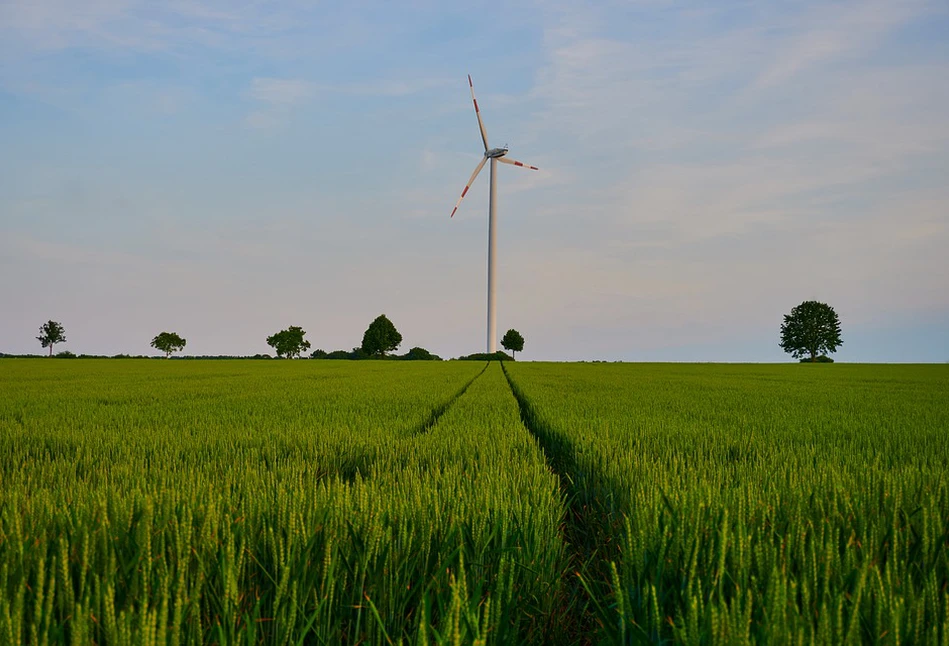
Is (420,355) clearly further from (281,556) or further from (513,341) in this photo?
(281,556)

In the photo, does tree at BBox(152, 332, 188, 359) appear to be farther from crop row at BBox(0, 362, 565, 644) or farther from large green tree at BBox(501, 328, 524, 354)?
crop row at BBox(0, 362, 565, 644)

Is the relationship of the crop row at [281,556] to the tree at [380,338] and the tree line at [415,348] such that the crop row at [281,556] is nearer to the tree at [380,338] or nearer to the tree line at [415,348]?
the tree line at [415,348]

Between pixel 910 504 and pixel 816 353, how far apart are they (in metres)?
100.0

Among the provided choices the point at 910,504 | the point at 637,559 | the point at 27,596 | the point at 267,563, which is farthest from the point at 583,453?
the point at 27,596

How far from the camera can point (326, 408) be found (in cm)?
963

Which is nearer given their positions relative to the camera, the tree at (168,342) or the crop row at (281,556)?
the crop row at (281,556)

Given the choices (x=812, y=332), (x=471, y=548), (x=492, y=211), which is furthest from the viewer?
(x=812, y=332)

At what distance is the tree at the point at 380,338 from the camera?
100938mm

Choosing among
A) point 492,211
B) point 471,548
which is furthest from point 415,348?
point 471,548

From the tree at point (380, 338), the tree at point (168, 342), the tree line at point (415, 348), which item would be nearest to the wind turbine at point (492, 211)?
the tree line at point (415, 348)

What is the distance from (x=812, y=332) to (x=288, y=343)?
86681 millimetres

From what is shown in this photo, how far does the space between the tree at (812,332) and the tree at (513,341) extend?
4300cm

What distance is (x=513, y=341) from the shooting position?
364ft

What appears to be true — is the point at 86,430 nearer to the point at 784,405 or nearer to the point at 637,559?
the point at 637,559
